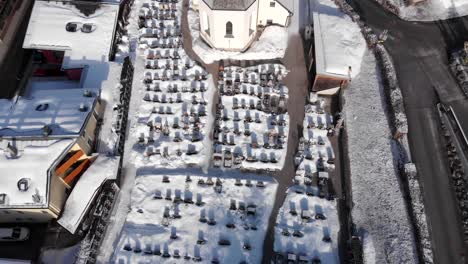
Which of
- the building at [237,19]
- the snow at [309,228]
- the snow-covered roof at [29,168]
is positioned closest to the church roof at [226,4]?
the building at [237,19]

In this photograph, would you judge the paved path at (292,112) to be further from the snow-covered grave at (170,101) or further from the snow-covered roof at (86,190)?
the snow-covered roof at (86,190)

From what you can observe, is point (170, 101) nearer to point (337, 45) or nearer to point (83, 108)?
point (83, 108)

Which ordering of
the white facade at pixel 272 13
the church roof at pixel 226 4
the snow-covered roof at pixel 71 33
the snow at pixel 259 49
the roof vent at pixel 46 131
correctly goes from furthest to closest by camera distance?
1. the snow at pixel 259 49
2. the white facade at pixel 272 13
3. the snow-covered roof at pixel 71 33
4. the church roof at pixel 226 4
5. the roof vent at pixel 46 131

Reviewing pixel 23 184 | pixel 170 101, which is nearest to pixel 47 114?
pixel 23 184

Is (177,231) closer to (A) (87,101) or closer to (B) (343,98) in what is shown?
(A) (87,101)

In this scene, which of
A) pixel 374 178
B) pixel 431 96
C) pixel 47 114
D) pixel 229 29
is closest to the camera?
pixel 47 114
